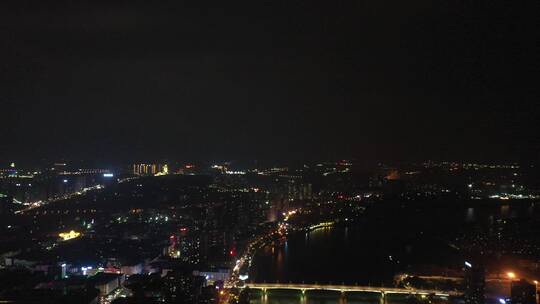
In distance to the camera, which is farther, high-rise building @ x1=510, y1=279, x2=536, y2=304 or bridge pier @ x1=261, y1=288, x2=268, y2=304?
bridge pier @ x1=261, y1=288, x2=268, y2=304

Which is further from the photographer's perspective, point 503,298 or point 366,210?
point 366,210

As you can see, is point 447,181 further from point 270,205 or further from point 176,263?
point 176,263

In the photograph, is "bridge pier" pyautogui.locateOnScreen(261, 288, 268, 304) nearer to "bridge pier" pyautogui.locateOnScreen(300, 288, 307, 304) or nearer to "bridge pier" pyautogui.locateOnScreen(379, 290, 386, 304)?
"bridge pier" pyautogui.locateOnScreen(300, 288, 307, 304)

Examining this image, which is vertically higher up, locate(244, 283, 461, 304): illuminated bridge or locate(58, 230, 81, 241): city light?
locate(58, 230, 81, 241): city light

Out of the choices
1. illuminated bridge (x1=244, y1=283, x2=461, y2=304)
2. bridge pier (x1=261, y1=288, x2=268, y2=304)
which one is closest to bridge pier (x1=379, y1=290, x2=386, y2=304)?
illuminated bridge (x1=244, y1=283, x2=461, y2=304)

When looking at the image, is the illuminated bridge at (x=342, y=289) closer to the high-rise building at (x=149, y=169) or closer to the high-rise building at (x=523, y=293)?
the high-rise building at (x=523, y=293)

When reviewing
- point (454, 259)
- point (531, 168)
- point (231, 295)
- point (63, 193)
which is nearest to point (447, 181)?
point (531, 168)
